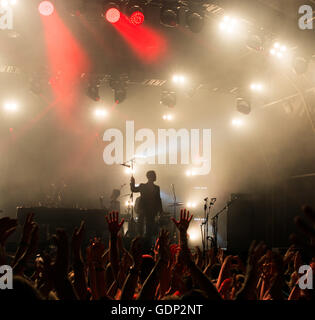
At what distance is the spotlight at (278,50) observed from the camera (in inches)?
285

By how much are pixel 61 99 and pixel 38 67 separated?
5046mm

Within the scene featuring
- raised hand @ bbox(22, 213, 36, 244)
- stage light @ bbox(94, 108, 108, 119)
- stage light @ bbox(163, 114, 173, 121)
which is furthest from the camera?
stage light @ bbox(163, 114, 173, 121)

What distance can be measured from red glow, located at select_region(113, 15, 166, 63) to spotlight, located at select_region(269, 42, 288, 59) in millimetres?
2578

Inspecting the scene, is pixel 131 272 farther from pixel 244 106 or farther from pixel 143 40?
pixel 244 106

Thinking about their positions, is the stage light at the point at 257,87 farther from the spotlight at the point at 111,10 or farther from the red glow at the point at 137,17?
the spotlight at the point at 111,10

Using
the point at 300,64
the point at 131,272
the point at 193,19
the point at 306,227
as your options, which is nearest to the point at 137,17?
the point at 193,19

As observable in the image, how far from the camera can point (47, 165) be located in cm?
1394

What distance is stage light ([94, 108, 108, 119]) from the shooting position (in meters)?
13.8

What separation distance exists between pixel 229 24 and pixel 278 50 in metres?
1.34

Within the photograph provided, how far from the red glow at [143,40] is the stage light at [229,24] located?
2.06 meters

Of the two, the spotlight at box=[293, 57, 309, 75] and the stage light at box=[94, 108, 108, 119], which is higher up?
the stage light at box=[94, 108, 108, 119]

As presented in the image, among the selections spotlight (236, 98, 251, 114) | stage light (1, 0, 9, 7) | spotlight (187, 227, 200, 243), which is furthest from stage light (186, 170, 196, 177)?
stage light (1, 0, 9, 7)

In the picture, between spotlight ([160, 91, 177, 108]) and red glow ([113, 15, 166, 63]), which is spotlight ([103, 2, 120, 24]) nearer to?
red glow ([113, 15, 166, 63])
